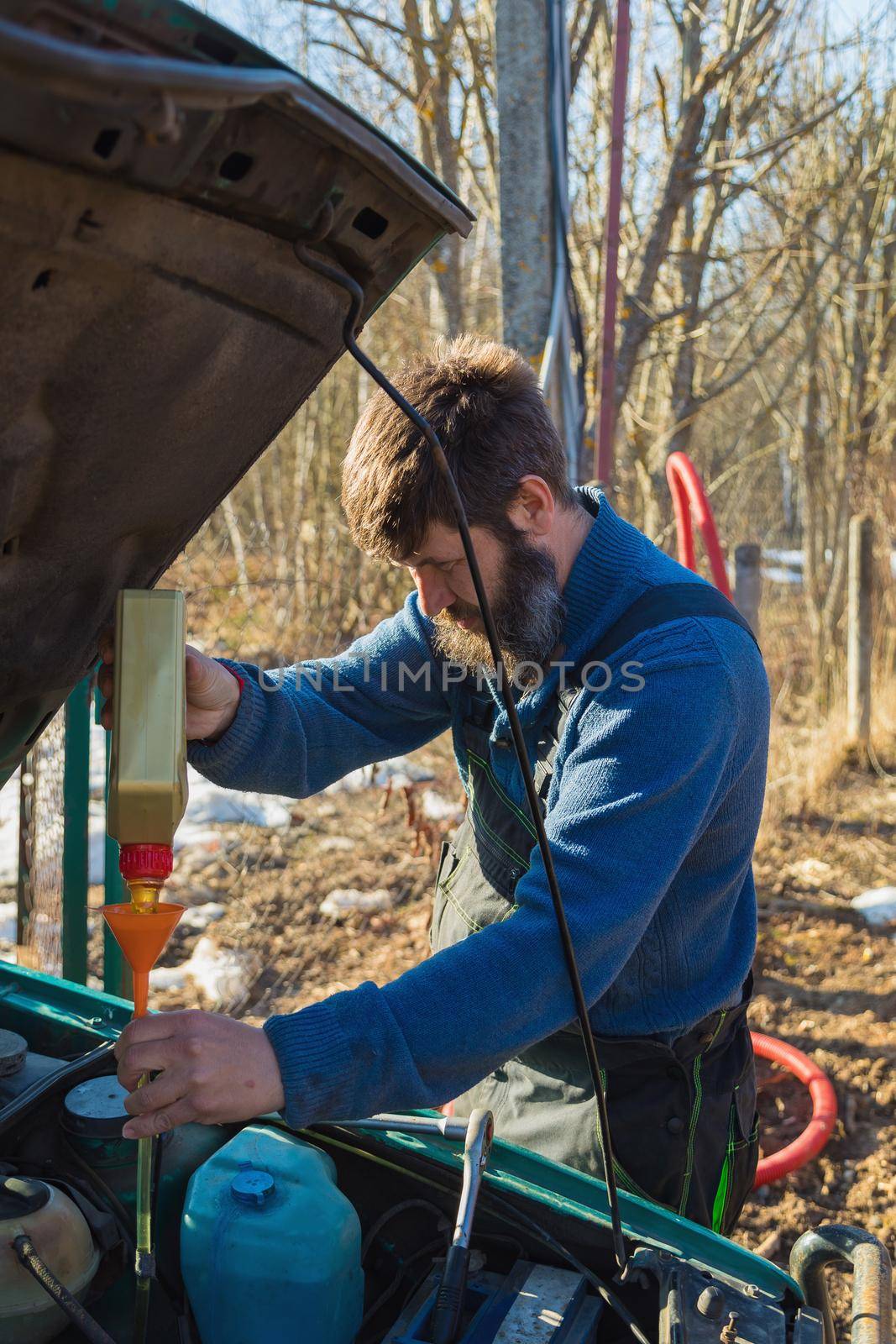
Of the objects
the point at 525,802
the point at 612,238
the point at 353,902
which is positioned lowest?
the point at 353,902

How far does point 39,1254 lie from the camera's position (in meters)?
1.44

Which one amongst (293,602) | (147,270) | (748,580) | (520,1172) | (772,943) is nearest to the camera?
(147,270)

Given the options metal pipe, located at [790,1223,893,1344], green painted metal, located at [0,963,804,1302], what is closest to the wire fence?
green painted metal, located at [0,963,804,1302]

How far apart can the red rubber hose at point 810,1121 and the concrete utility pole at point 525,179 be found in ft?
8.26

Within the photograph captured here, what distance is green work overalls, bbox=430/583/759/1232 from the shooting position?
6.29 ft

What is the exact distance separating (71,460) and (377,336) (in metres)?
7.93

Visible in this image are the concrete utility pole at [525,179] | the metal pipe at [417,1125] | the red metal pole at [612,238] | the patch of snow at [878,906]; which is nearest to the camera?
the metal pipe at [417,1125]

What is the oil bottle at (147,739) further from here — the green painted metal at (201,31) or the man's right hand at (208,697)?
the green painted metal at (201,31)

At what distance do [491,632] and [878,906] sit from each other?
4579 millimetres

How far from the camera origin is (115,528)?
4.87ft

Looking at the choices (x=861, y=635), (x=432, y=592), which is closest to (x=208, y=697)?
(x=432, y=592)

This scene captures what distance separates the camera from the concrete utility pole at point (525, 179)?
3.98 meters

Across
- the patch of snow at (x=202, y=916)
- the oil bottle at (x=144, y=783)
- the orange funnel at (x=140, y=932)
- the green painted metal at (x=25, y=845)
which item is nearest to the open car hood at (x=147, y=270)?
the oil bottle at (x=144, y=783)

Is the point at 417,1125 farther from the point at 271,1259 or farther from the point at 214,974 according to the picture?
the point at 214,974
